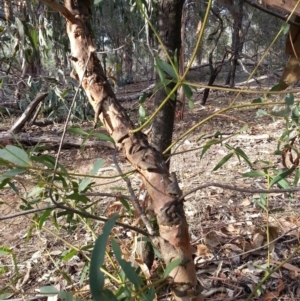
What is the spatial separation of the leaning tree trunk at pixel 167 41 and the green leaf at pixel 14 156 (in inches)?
17.5

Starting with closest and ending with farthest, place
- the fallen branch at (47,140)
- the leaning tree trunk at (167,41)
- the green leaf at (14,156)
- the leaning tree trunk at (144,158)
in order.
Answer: the green leaf at (14,156) → the leaning tree trunk at (144,158) → the leaning tree trunk at (167,41) → the fallen branch at (47,140)

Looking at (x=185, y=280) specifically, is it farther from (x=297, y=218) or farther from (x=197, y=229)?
(x=297, y=218)

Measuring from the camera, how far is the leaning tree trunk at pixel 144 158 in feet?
2.00

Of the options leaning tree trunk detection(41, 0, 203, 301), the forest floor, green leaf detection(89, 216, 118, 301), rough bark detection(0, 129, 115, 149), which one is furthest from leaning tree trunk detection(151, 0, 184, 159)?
rough bark detection(0, 129, 115, 149)

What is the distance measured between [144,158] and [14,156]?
23cm

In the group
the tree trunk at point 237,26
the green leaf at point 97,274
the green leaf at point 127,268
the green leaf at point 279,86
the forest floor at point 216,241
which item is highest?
the tree trunk at point 237,26

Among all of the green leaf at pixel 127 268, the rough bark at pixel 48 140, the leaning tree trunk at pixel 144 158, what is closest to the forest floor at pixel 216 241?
the leaning tree trunk at pixel 144 158

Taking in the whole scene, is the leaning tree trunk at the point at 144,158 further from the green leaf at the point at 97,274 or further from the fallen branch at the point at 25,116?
the fallen branch at the point at 25,116

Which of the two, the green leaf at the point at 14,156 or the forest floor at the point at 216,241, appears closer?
the green leaf at the point at 14,156

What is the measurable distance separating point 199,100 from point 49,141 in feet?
7.49

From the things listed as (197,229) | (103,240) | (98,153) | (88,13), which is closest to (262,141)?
(98,153)

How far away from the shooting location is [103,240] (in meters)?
0.34

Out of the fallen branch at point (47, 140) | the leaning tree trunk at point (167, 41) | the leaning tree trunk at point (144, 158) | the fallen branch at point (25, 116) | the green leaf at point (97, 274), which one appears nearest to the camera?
the green leaf at point (97, 274)

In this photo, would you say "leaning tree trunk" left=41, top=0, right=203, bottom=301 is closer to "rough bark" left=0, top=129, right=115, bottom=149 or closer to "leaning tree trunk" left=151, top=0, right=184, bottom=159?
"leaning tree trunk" left=151, top=0, right=184, bottom=159
